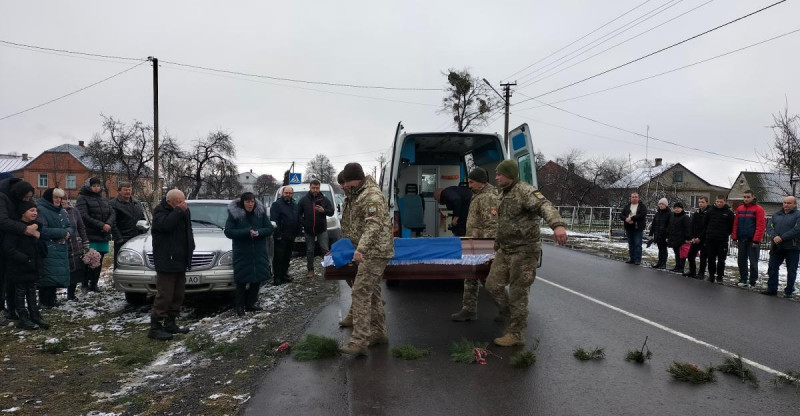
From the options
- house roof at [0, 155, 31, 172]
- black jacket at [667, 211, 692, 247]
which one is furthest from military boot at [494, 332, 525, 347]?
house roof at [0, 155, 31, 172]

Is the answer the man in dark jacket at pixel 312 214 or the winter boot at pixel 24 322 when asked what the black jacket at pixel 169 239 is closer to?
the winter boot at pixel 24 322

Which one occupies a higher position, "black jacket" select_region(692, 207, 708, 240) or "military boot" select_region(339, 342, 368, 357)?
"black jacket" select_region(692, 207, 708, 240)

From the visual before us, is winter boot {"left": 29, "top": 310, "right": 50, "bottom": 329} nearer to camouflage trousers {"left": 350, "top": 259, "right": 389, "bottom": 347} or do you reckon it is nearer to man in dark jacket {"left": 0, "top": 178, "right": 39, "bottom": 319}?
man in dark jacket {"left": 0, "top": 178, "right": 39, "bottom": 319}

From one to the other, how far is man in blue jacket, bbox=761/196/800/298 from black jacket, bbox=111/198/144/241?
11.2m

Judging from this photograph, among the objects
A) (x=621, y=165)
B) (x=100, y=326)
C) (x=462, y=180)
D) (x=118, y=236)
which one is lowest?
(x=100, y=326)

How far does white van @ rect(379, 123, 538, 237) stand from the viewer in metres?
8.30

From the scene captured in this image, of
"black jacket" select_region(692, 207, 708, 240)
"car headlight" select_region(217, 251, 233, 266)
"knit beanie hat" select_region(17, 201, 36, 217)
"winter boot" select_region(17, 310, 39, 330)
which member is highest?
"knit beanie hat" select_region(17, 201, 36, 217)

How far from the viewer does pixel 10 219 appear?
19.4ft

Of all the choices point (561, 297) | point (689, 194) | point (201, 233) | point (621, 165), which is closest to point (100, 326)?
point (201, 233)

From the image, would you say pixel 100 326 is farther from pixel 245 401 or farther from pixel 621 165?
pixel 621 165

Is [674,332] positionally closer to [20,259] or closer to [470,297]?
[470,297]

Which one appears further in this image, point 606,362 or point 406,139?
point 406,139

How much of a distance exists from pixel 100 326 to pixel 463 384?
4927 millimetres

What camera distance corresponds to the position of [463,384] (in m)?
4.23
